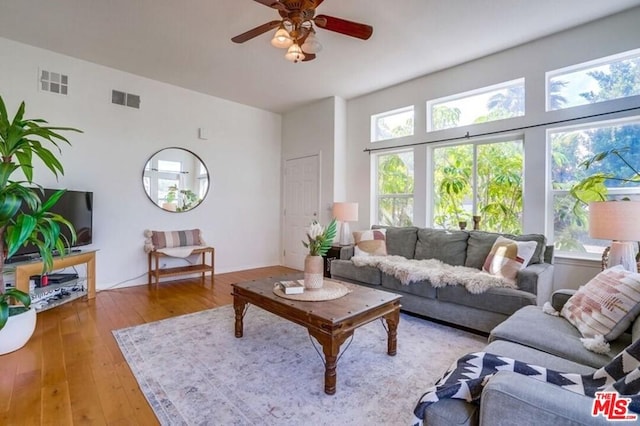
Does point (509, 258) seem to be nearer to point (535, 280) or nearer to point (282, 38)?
point (535, 280)

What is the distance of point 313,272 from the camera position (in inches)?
93.7

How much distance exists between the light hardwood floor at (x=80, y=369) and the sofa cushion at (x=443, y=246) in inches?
96.5

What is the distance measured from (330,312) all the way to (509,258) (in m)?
1.88

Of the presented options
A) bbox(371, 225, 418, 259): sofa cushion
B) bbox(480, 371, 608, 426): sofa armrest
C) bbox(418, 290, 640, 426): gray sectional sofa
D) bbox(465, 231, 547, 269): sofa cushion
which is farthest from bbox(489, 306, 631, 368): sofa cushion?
bbox(371, 225, 418, 259): sofa cushion

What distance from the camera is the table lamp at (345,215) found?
457 centimetres

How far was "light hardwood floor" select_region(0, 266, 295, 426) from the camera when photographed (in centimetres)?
164

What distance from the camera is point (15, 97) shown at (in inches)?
136

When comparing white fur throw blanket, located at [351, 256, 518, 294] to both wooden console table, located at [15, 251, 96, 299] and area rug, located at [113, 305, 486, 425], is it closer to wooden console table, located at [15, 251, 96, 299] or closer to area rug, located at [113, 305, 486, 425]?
area rug, located at [113, 305, 486, 425]

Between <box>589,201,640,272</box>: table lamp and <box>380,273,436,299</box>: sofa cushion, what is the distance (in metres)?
1.35

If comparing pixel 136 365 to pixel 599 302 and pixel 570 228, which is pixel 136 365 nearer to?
pixel 599 302

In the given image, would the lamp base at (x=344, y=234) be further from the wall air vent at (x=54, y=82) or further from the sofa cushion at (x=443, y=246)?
the wall air vent at (x=54, y=82)

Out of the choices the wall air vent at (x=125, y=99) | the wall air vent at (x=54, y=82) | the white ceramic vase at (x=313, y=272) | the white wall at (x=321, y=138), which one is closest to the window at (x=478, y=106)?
the white wall at (x=321, y=138)

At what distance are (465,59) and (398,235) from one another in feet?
7.57

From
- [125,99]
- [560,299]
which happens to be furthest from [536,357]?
[125,99]
